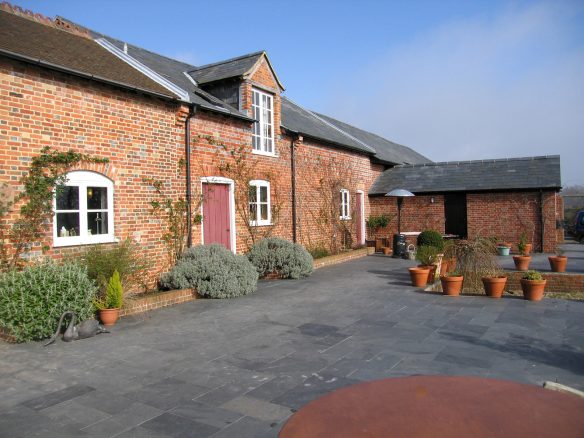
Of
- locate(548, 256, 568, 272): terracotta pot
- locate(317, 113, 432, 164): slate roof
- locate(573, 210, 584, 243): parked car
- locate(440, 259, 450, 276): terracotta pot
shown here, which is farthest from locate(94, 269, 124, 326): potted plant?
locate(573, 210, 584, 243): parked car

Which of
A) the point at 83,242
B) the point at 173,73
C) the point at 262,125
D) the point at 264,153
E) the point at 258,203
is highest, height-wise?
the point at 173,73

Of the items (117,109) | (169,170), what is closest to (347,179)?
(169,170)

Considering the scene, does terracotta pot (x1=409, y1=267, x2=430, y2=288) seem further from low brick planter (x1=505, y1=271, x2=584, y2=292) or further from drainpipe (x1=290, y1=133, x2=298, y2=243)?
drainpipe (x1=290, y1=133, x2=298, y2=243)

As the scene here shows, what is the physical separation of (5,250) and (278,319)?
438 centimetres

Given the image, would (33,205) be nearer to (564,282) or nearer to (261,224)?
(261,224)

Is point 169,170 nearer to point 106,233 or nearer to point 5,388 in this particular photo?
point 106,233

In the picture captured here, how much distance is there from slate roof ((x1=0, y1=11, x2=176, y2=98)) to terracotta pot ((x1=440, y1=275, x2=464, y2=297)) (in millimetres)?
7063

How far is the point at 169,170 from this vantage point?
9766 mm

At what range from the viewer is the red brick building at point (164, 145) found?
293 inches

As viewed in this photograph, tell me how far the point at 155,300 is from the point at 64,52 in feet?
16.8

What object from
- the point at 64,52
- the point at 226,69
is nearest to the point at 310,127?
the point at 226,69

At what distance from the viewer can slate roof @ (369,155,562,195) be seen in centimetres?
1684

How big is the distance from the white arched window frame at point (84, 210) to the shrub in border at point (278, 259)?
3958mm

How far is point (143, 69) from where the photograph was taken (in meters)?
10.4
